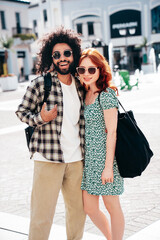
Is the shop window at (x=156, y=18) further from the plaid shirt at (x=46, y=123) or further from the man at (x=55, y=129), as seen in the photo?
the plaid shirt at (x=46, y=123)

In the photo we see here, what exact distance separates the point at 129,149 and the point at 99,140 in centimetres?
25

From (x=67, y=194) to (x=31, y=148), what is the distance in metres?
0.53

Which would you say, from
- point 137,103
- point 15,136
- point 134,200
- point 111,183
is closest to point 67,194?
point 111,183

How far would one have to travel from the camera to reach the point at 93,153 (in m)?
2.82

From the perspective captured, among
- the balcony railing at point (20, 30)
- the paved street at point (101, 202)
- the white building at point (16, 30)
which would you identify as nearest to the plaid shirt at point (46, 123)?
the paved street at point (101, 202)

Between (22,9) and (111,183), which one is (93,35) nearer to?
(22,9)

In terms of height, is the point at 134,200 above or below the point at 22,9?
below

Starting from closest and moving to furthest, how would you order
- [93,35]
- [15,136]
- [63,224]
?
[63,224]
[15,136]
[93,35]

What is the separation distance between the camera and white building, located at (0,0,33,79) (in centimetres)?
4041

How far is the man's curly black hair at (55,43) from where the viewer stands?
292cm

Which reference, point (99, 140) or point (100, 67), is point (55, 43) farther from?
point (99, 140)

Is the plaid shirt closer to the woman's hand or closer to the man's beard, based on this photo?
the man's beard

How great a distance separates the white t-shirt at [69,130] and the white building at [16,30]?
38160mm

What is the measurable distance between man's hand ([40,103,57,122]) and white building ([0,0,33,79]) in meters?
38.3
